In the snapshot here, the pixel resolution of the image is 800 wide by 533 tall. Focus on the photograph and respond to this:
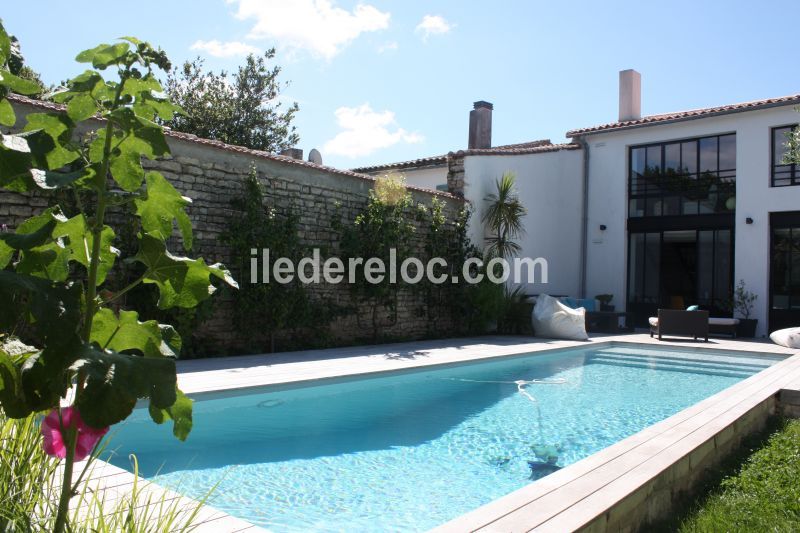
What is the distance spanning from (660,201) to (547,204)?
3.10 metres

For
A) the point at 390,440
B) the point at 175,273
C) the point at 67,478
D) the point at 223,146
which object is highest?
the point at 223,146

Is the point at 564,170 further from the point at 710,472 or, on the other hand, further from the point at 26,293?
the point at 26,293

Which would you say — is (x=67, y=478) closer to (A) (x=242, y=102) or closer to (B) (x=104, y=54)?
(B) (x=104, y=54)

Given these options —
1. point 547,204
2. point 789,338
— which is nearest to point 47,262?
point 789,338

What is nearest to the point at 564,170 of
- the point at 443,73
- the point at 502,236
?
the point at 502,236

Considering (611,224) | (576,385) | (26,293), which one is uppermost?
(611,224)

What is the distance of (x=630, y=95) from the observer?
17719 mm

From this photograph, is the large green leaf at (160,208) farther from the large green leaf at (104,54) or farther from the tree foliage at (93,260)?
the large green leaf at (104,54)

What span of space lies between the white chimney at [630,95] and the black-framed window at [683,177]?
1.32 meters

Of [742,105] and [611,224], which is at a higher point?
[742,105]

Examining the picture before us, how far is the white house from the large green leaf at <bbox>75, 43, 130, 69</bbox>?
12774 mm

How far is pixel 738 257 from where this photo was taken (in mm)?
14922

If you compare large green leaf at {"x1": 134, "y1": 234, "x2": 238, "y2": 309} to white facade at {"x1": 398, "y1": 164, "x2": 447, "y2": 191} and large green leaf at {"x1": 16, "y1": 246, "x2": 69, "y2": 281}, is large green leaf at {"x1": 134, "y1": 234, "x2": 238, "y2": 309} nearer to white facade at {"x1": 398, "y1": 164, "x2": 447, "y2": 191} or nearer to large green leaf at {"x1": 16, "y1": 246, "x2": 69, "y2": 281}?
large green leaf at {"x1": 16, "y1": 246, "x2": 69, "y2": 281}

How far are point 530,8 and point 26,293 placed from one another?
11.2 meters
